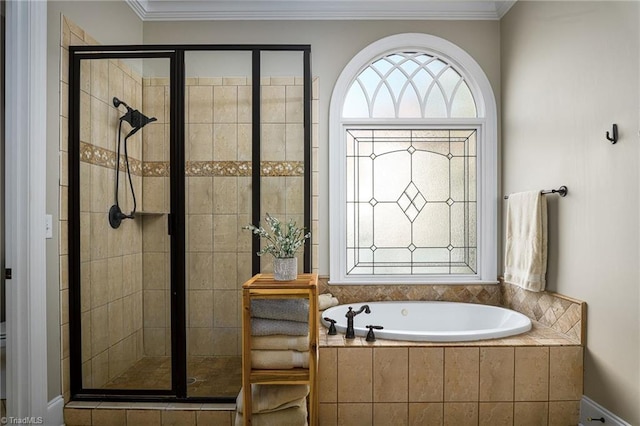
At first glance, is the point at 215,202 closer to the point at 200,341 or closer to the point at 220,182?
the point at 220,182

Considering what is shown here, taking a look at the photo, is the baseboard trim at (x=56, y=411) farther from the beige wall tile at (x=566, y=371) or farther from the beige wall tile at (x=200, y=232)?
the beige wall tile at (x=566, y=371)

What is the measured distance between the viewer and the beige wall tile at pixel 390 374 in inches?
90.0

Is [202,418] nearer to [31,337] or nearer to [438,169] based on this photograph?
[31,337]

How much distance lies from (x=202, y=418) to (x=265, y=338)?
0.75 meters

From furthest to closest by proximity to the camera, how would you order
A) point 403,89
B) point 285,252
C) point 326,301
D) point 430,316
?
point 403,89 < point 430,316 < point 326,301 < point 285,252

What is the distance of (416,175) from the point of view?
3.33 metres

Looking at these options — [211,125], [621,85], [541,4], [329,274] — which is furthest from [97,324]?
[541,4]

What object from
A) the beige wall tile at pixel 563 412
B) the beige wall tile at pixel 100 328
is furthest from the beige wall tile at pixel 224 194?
the beige wall tile at pixel 563 412

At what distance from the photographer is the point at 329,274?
129 inches

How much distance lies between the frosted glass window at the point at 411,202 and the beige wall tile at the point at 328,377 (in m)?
1.12

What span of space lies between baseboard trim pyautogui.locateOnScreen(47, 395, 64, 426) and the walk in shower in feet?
0.32

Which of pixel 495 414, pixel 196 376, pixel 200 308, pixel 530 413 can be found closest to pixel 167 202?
pixel 200 308

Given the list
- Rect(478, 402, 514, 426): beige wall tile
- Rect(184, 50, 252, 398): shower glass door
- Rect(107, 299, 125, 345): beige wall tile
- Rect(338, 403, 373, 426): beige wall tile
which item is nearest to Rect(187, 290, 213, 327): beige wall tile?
Rect(184, 50, 252, 398): shower glass door

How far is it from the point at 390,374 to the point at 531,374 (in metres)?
0.74
